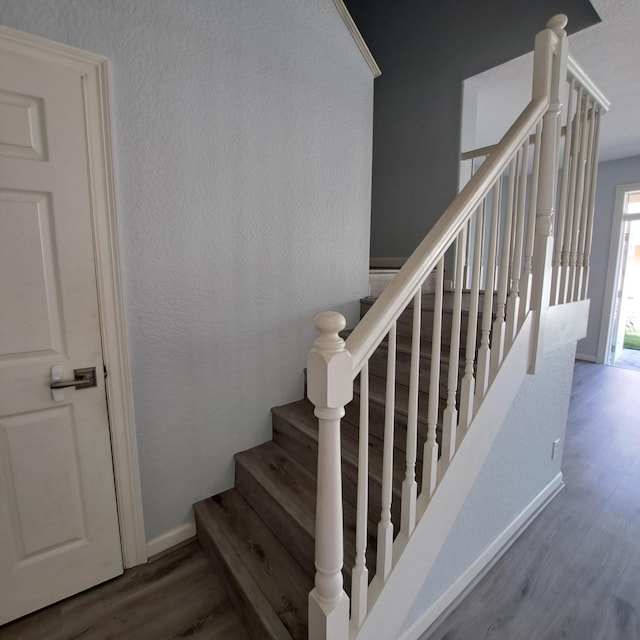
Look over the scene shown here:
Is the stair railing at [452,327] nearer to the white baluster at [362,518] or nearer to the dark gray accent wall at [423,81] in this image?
the white baluster at [362,518]

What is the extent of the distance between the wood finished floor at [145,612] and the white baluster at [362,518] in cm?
57

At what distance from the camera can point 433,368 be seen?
116cm

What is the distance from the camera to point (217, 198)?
1.64 metres

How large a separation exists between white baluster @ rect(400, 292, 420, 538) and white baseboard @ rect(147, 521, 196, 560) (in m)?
1.16

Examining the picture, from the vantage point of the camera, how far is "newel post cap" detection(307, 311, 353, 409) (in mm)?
813

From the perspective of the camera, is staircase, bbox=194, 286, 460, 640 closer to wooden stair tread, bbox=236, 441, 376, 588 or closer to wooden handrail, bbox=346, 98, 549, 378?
wooden stair tread, bbox=236, 441, 376, 588

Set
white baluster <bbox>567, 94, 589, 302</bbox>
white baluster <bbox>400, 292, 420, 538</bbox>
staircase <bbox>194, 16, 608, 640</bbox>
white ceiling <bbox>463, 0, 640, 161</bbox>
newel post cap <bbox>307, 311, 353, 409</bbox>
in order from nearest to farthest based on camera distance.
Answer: newel post cap <bbox>307, 311, 353, 409</bbox> → staircase <bbox>194, 16, 608, 640</bbox> → white baluster <bbox>400, 292, 420, 538</bbox> → white baluster <bbox>567, 94, 589, 302</bbox> → white ceiling <bbox>463, 0, 640, 161</bbox>

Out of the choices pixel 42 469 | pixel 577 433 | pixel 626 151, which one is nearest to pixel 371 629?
pixel 42 469

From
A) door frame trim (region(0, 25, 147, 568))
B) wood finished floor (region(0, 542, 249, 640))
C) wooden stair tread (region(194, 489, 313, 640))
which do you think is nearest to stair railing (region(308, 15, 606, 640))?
wooden stair tread (region(194, 489, 313, 640))

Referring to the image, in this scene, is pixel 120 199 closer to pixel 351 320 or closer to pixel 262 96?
pixel 262 96

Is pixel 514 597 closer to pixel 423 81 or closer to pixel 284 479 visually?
pixel 284 479

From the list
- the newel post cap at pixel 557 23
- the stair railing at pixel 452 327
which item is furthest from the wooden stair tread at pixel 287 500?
the newel post cap at pixel 557 23

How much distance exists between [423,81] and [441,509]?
3341 millimetres

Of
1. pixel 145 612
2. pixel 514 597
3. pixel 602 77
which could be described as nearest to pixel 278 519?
pixel 145 612
